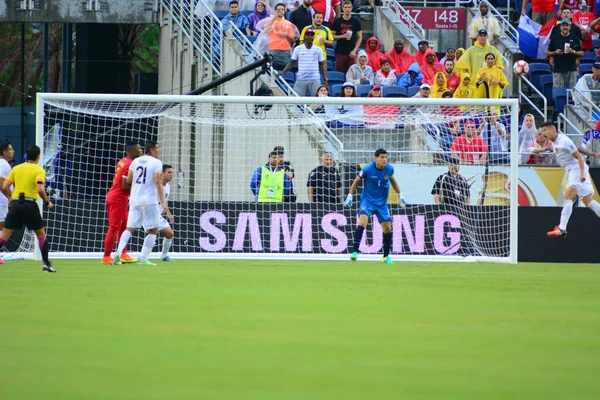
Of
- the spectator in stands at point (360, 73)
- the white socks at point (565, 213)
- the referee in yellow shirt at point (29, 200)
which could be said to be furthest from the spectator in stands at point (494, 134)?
the referee in yellow shirt at point (29, 200)

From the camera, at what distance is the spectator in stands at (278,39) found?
23219 millimetres

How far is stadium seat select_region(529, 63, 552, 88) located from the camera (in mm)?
25297

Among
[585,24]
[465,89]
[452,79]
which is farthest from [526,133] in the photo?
[585,24]

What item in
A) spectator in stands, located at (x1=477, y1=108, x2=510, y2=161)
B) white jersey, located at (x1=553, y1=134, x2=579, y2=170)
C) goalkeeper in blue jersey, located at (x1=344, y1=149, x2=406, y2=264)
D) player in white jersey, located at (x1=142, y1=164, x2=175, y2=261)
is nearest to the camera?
player in white jersey, located at (x1=142, y1=164, x2=175, y2=261)

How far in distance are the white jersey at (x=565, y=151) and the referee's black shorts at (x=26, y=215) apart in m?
9.35

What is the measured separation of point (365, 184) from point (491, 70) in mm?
6006

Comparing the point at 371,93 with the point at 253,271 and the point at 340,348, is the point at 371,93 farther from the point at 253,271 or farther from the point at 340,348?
the point at 340,348

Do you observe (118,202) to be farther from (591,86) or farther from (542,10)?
(542,10)

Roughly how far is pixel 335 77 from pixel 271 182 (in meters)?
4.95

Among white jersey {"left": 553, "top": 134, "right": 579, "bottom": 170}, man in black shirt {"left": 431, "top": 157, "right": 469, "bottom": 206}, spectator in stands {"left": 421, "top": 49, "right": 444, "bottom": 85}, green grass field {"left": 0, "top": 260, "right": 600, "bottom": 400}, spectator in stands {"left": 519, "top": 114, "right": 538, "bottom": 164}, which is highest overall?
spectator in stands {"left": 421, "top": 49, "right": 444, "bottom": 85}

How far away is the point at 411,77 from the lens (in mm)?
23344

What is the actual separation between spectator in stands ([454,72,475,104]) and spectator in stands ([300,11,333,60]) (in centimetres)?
318

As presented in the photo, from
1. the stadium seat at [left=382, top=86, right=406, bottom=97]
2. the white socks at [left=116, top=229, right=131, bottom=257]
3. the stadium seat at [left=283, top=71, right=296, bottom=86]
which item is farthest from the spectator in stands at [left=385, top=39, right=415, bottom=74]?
the white socks at [left=116, top=229, right=131, bottom=257]

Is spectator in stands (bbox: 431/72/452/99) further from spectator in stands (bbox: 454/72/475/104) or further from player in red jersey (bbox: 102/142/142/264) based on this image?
player in red jersey (bbox: 102/142/142/264)
